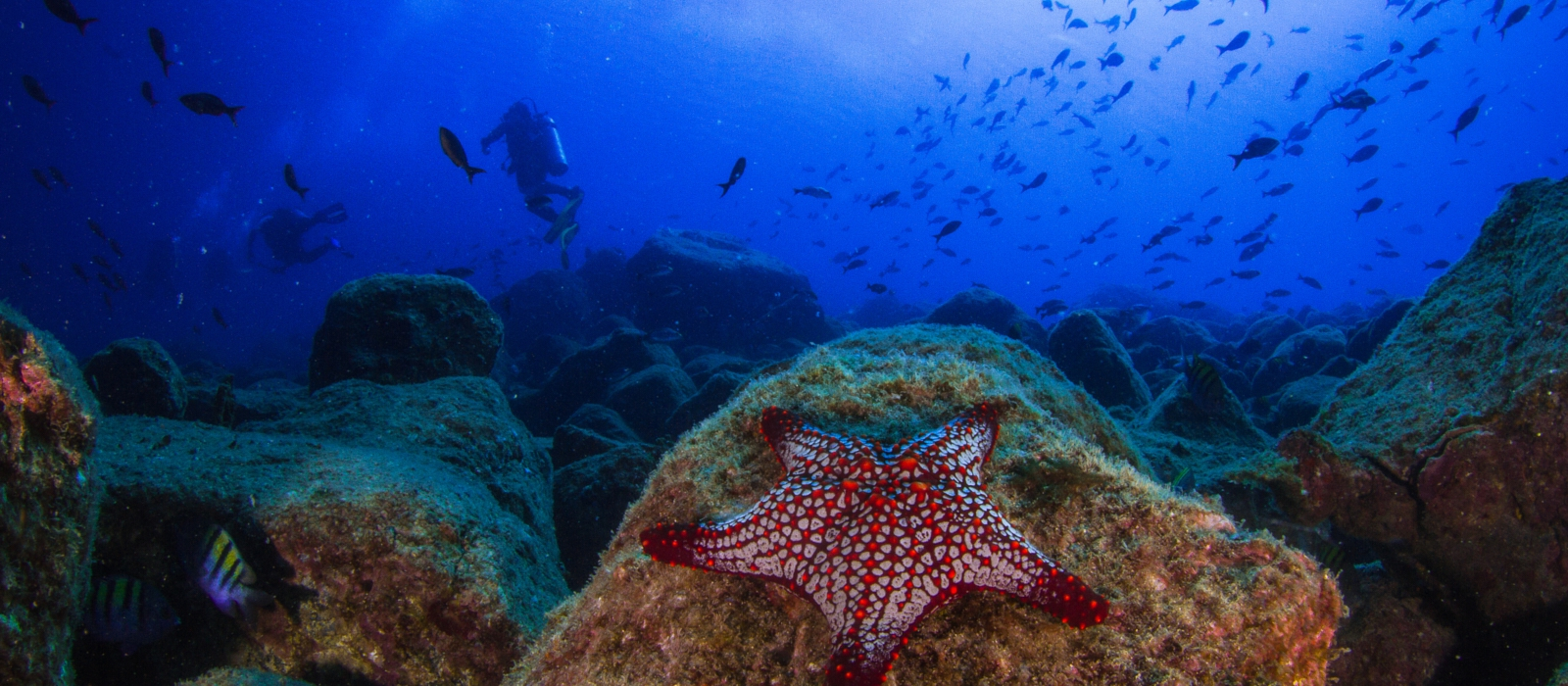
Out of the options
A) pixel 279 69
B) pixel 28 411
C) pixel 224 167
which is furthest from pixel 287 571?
pixel 224 167

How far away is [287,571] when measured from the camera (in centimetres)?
380

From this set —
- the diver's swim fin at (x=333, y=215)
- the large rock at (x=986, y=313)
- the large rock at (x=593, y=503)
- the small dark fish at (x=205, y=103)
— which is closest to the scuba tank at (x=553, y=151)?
the diver's swim fin at (x=333, y=215)

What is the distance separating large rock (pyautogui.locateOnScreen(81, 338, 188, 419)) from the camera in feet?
25.4

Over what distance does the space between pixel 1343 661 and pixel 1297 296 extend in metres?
163

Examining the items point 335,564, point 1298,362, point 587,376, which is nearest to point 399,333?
point 587,376

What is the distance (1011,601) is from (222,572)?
4667 millimetres

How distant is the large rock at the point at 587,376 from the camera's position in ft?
41.2

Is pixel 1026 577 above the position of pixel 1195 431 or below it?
above

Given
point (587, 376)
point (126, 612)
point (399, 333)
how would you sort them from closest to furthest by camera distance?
1. point (126, 612)
2. point (399, 333)
3. point (587, 376)

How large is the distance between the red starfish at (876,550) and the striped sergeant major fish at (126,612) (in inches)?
152

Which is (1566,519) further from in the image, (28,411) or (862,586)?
(28,411)

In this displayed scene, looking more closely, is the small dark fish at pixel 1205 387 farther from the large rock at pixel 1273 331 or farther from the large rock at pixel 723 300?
the large rock at pixel 723 300

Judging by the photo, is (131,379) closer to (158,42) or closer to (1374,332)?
(158,42)

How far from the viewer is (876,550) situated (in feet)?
6.07
